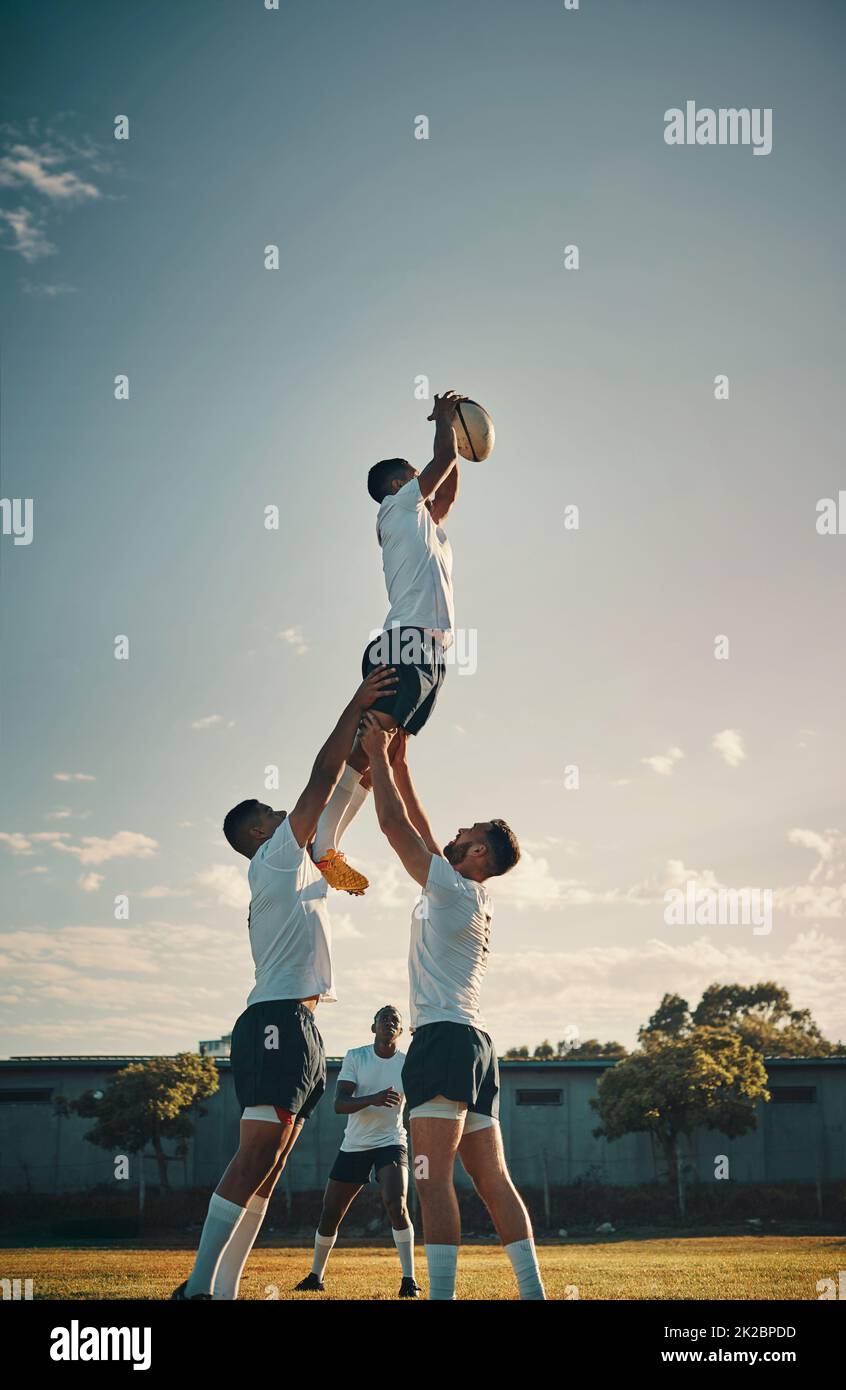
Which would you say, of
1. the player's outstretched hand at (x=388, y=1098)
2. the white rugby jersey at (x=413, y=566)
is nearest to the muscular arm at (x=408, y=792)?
the white rugby jersey at (x=413, y=566)

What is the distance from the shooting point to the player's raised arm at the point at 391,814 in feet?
22.9

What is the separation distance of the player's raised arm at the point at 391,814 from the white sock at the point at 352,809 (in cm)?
87

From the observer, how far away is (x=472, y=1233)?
2928 centimetres

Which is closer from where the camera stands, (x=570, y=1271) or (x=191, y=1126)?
(x=570, y=1271)

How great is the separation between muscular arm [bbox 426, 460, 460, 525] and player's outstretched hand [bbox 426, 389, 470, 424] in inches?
18.4

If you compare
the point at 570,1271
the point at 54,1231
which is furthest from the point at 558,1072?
the point at 570,1271

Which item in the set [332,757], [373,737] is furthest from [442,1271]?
[373,737]

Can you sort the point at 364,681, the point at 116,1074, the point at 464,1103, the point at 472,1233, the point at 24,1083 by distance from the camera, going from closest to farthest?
the point at 464,1103
the point at 364,681
the point at 472,1233
the point at 116,1074
the point at 24,1083

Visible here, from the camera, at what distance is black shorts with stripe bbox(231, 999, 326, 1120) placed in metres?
6.98

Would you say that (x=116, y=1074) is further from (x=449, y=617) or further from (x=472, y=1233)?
(x=449, y=617)

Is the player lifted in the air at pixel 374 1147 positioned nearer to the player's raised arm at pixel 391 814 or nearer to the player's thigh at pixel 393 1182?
the player's thigh at pixel 393 1182

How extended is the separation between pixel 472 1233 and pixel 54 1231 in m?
10.6

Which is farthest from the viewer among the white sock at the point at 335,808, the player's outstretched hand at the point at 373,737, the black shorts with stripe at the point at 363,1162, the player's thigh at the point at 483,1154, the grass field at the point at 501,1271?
the black shorts with stripe at the point at 363,1162

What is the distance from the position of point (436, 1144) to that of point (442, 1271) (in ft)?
2.16
